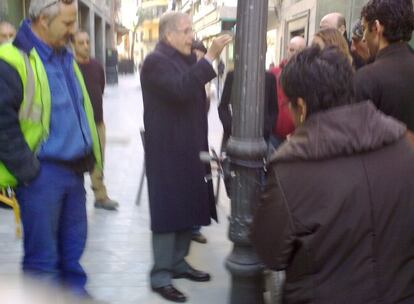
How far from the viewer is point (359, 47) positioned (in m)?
3.56

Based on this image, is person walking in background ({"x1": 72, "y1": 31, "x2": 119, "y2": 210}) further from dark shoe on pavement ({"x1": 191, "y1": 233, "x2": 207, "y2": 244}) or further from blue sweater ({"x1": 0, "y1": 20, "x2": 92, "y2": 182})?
blue sweater ({"x1": 0, "y1": 20, "x2": 92, "y2": 182})

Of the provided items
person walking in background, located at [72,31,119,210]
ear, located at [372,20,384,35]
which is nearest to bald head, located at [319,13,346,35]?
ear, located at [372,20,384,35]

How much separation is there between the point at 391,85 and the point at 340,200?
120 cm

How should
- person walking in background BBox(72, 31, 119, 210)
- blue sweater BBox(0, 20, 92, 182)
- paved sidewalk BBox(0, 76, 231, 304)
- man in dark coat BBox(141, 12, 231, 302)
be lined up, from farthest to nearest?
person walking in background BBox(72, 31, 119, 210), paved sidewalk BBox(0, 76, 231, 304), man in dark coat BBox(141, 12, 231, 302), blue sweater BBox(0, 20, 92, 182)

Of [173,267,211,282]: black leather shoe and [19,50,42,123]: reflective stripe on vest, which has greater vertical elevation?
[19,50,42,123]: reflective stripe on vest

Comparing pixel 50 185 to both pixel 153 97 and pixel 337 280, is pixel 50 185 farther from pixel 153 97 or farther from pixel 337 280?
pixel 337 280

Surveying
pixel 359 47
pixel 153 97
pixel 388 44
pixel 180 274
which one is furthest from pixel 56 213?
pixel 359 47

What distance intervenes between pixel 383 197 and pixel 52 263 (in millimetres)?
A: 1736

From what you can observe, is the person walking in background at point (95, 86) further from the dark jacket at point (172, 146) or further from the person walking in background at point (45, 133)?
the person walking in background at point (45, 133)

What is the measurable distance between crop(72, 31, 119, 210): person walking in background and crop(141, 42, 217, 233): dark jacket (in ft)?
6.22

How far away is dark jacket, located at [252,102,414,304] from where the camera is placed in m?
1.58

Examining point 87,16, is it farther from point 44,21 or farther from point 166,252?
point 44,21

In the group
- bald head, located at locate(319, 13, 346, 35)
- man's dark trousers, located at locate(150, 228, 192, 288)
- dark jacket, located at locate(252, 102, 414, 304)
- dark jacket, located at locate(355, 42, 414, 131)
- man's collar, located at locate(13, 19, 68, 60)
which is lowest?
man's dark trousers, located at locate(150, 228, 192, 288)

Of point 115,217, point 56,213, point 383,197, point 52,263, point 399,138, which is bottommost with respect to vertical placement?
point 115,217
